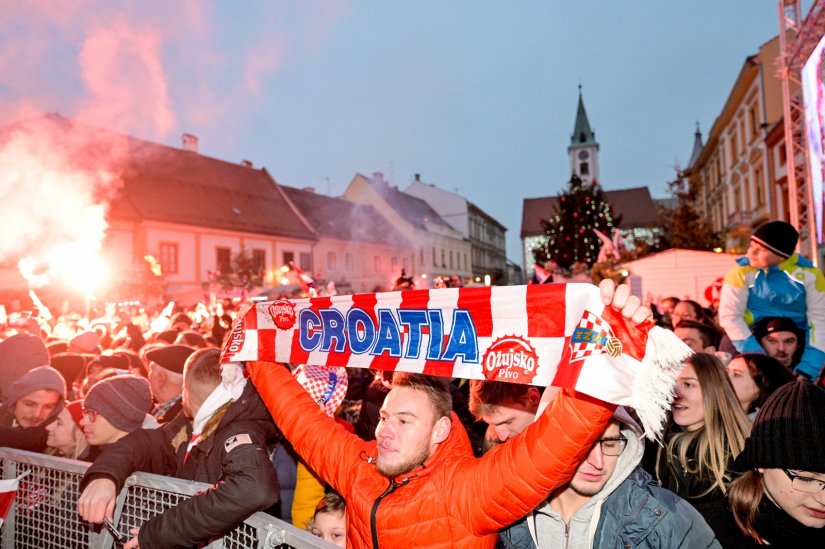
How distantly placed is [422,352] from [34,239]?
1994 cm

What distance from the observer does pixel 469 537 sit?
7.01 feet

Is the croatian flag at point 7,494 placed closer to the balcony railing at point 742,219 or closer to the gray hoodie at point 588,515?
the gray hoodie at point 588,515

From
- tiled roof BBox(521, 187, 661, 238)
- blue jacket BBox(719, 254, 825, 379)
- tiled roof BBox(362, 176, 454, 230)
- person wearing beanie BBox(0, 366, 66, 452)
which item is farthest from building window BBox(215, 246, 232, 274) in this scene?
tiled roof BBox(521, 187, 661, 238)

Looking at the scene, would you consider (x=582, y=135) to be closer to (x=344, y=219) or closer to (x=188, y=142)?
(x=344, y=219)

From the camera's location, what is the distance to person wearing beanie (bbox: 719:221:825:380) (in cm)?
452

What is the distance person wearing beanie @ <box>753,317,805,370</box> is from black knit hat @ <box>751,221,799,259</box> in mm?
552

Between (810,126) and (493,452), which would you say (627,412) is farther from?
(810,126)

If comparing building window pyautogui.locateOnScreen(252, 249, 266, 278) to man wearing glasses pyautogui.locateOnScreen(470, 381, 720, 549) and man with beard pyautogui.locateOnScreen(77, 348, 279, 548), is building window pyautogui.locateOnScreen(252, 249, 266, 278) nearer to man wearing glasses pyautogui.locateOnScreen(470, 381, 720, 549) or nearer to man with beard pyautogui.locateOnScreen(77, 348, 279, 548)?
man with beard pyautogui.locateOnScreen(77, 348, 279, 548)

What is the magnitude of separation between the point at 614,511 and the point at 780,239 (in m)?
3.31

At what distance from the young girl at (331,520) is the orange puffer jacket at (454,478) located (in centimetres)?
54

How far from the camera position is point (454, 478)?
2.19 m

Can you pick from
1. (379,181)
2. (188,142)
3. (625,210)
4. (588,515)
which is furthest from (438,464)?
(625,210)

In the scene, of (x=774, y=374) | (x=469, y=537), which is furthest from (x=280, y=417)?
(x=774, y=374)

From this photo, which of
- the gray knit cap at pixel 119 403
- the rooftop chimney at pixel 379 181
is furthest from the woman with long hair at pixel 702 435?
the rooftop chimney at pixel 379 181
